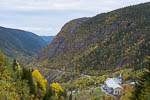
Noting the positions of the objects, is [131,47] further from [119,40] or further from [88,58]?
[88,58]

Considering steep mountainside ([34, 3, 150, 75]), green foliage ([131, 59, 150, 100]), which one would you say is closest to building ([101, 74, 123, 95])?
steep mountainside ([34, 3, 150, 75])

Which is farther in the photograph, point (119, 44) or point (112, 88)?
point (119, 44)

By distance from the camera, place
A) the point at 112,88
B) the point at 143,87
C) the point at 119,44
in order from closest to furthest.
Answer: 1. the point at 143,87
2. the point at 112,88
3. the point at 119,44

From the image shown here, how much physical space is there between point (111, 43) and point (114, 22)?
34772mm

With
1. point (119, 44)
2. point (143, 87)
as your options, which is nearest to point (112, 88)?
point (143, 87)

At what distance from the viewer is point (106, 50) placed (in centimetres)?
15688

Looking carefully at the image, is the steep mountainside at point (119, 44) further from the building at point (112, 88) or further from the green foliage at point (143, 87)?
the green foliage at point (143, 87)

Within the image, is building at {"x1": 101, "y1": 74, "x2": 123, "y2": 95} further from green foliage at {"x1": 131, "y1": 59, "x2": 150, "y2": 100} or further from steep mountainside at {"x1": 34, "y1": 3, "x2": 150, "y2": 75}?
green foliage at {"x1": 131, "y1": 59, "x2": 150, "y2": 100}

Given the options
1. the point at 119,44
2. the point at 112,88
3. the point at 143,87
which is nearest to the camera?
the point at 143,87

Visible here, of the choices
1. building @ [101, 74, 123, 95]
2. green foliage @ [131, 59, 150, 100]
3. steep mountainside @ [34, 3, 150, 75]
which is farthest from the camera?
steep mountainside @ [34, 3, 150, 75]

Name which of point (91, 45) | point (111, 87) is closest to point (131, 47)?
point (91, 45)

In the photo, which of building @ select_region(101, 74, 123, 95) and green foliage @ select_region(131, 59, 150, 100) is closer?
green foliage @ select_region(131, 59, 150, 100)

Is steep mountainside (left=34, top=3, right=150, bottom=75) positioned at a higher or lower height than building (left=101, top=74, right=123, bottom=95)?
higher

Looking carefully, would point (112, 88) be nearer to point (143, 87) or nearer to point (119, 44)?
point (143, 87)
